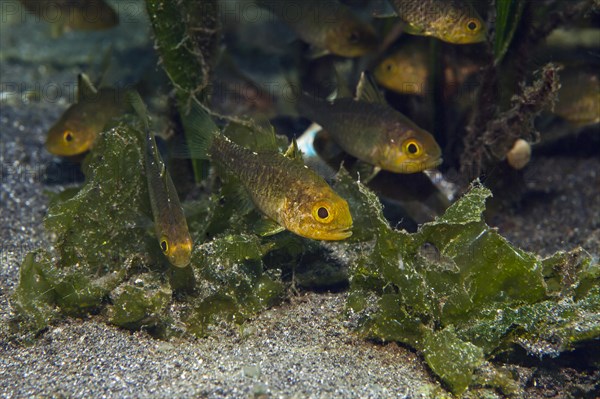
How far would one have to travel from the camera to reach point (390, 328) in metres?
3.16

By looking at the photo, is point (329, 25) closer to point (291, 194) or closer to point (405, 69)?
point (405, 69)

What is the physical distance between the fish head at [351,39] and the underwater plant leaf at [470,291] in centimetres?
225

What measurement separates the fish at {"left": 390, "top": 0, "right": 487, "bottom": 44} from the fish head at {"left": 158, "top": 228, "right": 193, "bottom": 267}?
2504 mm

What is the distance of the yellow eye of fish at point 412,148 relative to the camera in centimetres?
399

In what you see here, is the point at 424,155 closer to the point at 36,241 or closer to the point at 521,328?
the point at 521,328

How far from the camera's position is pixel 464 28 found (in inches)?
160

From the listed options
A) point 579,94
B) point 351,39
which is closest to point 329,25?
point 351,39

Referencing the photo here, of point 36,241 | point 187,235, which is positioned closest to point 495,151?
point 187,235

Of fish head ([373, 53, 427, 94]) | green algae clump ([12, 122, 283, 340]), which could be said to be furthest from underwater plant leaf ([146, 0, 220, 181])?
fish head ([373, 53, 427, 94])

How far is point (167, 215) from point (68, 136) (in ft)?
7.82

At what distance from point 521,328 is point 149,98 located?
13.7 ft

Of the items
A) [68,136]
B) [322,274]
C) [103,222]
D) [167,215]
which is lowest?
[68,136]

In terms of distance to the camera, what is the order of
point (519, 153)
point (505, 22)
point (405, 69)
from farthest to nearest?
1. point (405, 69)
2. point (519, 153)
3. point (505, 22)

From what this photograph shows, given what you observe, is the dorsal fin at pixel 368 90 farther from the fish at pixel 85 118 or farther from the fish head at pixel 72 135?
the fish head at pixel 72 135
